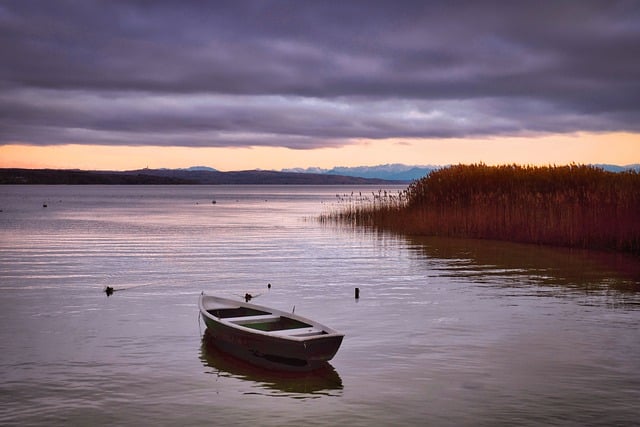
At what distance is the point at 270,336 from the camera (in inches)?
496

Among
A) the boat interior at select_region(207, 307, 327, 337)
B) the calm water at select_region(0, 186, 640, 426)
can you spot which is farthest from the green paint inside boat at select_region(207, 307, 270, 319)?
the calm water at select_region(0, 186, 640, 426)

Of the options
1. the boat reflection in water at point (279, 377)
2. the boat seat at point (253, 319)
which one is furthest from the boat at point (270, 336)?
the boat reflection in water at point (279, 377)

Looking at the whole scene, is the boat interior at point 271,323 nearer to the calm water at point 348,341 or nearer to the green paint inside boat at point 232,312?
the green paint inside boat at point 232,312

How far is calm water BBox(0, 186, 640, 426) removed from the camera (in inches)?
433

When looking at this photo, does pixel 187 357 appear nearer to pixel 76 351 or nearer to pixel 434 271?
pixel 76 351

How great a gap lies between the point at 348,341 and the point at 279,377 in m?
2.79

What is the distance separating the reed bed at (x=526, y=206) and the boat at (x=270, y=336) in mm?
19601

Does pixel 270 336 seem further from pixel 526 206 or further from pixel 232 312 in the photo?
pixel 526 206

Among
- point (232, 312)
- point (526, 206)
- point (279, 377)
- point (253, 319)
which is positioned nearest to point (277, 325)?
point (253, 319)

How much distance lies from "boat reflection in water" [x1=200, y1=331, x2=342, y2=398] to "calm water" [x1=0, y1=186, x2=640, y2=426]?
0.13ft

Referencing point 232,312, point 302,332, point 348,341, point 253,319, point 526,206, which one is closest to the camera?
Result: point 302,332

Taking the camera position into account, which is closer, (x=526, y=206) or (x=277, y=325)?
(x=277, y=325)

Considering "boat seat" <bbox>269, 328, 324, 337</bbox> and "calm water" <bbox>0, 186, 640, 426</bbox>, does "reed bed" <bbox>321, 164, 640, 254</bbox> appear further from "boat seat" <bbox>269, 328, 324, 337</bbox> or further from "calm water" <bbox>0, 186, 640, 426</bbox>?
"boat seat" <bbox>269, 328, 324, 337</bbox>

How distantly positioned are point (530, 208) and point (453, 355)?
22604mm
